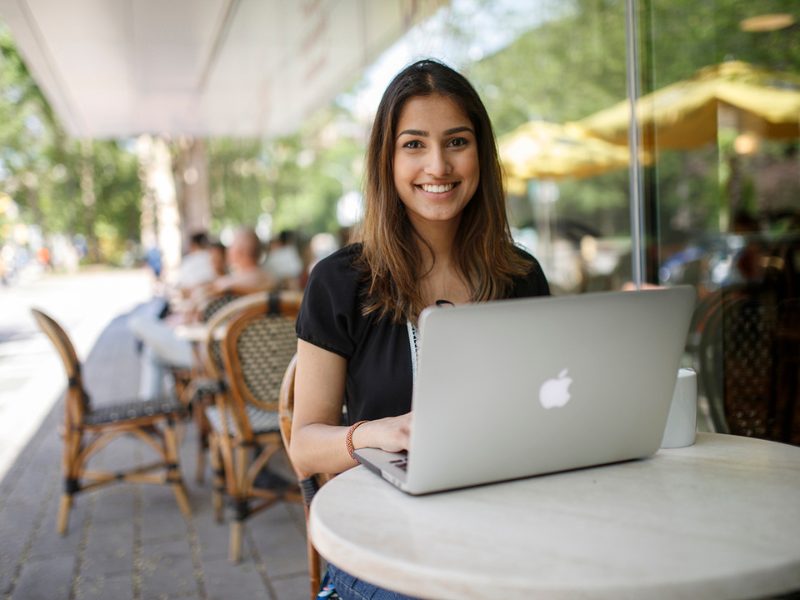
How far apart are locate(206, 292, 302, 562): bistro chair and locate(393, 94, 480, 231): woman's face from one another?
162 cm

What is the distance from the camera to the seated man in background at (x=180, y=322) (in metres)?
5.12

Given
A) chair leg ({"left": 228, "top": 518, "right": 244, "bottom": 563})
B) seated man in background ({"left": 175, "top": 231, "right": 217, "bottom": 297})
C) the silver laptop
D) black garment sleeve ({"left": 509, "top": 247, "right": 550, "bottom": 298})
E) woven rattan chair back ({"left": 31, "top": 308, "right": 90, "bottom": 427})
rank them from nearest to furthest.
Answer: the silver laptop
black garment sleeve ({"left": 509, "top": 247, "right": 550, "bottom": 298})
chair leg ({"left": 228, "top": 518, "right": 244, "bottom": 563})
woven rattan chair back ({"left": 31, "top": 308, "right": 90, "bottom": 427})
seated man in background ({"left": 175, "top": 231, "right": 217, "bottom": 297})

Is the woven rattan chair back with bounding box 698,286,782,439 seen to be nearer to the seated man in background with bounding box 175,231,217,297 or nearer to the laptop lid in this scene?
the laptop lid

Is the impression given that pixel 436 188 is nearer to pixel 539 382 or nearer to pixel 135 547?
pixel 539 382

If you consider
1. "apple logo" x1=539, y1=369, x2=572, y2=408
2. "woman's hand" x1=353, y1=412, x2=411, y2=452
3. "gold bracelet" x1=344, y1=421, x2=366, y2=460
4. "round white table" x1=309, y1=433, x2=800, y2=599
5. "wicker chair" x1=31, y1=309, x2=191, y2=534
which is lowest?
"wicker chair" x1=31, y1=309, x2=191, y2=534

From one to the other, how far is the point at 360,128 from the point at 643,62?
3.51m

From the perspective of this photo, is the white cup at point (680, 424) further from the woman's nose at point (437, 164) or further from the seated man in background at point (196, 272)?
the seated man in background at point (196, 272)

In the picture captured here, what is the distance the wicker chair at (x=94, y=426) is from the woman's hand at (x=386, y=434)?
252 centimetres

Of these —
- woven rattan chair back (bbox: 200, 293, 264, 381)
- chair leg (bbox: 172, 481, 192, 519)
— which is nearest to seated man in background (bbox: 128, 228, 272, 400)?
chair leg (bbox: 172, 481, 192, 519)

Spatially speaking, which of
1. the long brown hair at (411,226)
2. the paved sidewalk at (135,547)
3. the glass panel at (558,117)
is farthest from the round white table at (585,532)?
the glass panel at (558,117)

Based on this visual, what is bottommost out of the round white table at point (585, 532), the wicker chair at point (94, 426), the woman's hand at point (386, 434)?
the wicker chair at point (94, 426)

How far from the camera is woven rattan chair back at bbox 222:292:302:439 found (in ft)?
10.6

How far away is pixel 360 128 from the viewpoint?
6.66m

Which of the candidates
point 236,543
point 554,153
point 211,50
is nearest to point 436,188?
point 236,543
